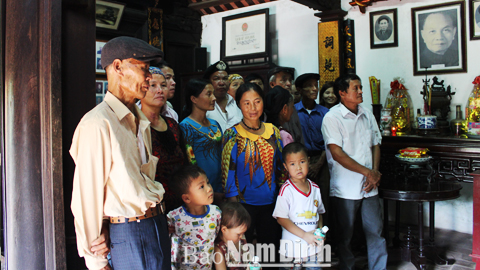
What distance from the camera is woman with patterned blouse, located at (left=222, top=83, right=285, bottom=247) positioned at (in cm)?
227

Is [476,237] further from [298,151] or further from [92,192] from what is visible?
[92,192]

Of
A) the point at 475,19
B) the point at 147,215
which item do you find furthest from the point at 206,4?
the point at 147,215

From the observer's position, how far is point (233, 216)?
6.58ft

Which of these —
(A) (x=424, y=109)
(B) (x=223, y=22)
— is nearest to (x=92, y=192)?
(A) (x=424, y=109)

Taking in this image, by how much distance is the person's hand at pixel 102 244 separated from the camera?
1296 mm

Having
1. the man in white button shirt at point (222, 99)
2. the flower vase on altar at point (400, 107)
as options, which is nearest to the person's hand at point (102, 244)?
the man in white button shirt at point (222, 99)

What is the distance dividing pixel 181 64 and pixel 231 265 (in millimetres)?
4983

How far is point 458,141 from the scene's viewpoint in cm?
323

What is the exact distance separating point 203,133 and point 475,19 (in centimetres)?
343

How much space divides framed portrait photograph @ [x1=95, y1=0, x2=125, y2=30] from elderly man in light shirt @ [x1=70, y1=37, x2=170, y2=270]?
3.41m

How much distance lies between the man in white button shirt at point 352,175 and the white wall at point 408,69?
6.19 ft

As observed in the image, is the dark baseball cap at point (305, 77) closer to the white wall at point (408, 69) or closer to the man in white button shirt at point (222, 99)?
the man in white button shirt at point (222, 99)

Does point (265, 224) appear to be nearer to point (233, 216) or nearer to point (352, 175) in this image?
point (233, 216)

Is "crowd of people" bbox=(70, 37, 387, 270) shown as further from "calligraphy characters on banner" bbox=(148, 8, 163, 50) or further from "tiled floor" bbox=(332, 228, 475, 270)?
"calligraphy characters on banner" bbox=(148, 8, 163, 50)
